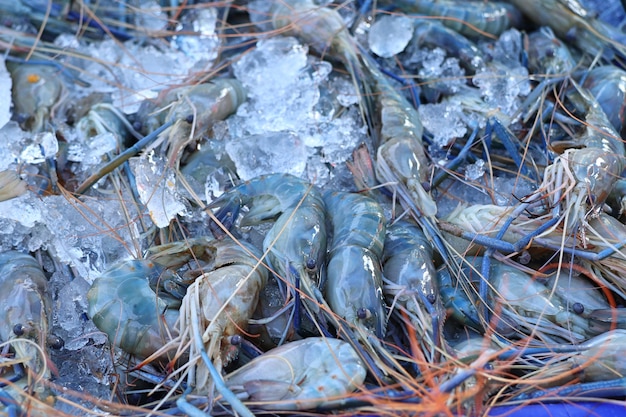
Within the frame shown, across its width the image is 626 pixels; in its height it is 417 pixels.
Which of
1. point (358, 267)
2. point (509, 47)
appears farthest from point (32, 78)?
point (509, 47)

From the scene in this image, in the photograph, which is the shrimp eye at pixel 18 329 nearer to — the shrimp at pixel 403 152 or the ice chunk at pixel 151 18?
the shrimp at pixel 403 152

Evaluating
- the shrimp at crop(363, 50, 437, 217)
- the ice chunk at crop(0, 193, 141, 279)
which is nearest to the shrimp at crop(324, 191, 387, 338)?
the shrimp at crop(363, 50, 437, 217)

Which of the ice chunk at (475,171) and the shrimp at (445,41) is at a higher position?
the shrimp at (445,41)

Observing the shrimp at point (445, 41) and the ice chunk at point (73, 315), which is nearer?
the ice chunk at point (73, 315)

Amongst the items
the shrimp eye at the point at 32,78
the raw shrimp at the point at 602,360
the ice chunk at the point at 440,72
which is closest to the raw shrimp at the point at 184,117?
the shrimp eye at the point at 32,78

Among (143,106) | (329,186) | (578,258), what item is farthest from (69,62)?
(578,258)

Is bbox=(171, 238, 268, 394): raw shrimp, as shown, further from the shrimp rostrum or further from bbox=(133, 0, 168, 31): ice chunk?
bbox=(133, 0, 168, 31): ice chunk

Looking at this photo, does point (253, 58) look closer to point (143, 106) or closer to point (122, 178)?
point (143, 106)

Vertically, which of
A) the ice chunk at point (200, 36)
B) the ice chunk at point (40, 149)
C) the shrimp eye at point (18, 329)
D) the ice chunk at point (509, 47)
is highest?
the ice chunk at point (509, 47)
